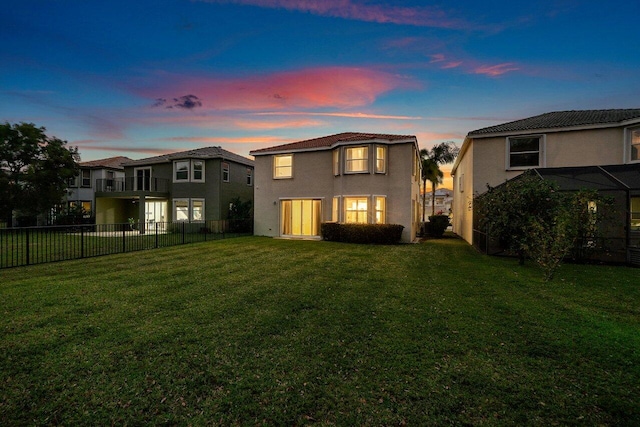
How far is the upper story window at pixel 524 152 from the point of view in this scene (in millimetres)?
13930

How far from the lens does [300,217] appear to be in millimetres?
18500

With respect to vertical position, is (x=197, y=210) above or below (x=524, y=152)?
below

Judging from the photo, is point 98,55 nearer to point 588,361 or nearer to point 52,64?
point 52,64

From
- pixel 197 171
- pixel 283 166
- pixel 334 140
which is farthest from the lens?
pixel 197 171

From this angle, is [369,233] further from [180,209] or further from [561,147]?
[180,209]

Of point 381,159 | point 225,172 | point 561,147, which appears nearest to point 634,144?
point 561,147

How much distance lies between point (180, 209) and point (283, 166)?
402 inches

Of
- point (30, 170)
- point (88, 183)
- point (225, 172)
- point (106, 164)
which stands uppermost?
point (106, 164)

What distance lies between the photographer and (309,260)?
33.5ft

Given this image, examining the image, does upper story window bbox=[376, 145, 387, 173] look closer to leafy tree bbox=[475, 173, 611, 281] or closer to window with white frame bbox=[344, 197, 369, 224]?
window with white frame bbox=[344, 197, 369, 224]

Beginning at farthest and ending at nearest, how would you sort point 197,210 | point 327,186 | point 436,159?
point 436,159 → point 197,210 → point 327,186

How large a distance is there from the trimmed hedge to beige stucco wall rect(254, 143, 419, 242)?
105cm

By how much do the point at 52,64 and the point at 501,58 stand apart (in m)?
22.5

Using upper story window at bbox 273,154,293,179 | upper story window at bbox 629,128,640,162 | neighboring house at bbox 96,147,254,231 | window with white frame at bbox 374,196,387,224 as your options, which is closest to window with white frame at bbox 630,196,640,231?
upper story window at bbox 629,128,640,162
